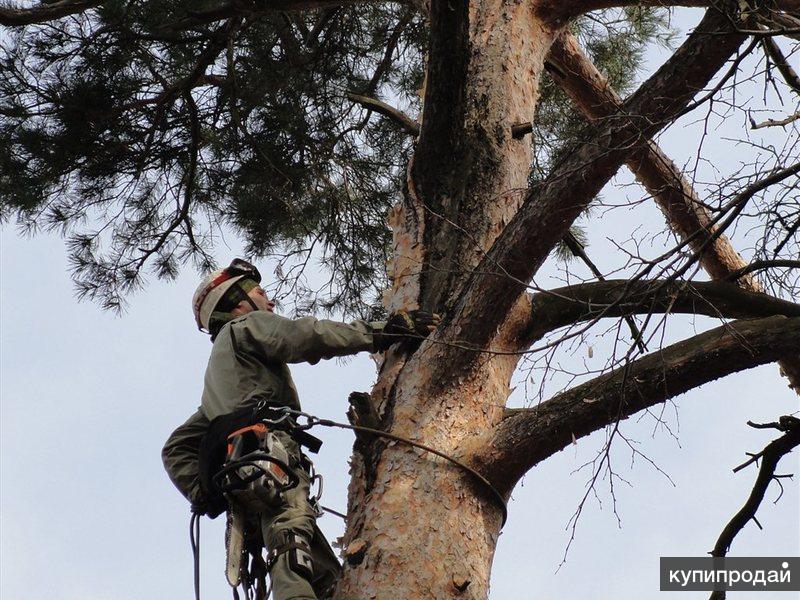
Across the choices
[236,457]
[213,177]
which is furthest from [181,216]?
[236,457]

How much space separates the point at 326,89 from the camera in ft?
19.4

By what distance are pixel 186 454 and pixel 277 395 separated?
0.46 metres

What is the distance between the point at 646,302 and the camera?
10.1 ft

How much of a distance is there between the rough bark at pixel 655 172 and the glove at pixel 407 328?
107 centimetres

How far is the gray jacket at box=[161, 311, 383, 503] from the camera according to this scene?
3.44 m

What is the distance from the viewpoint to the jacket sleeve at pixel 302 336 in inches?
134

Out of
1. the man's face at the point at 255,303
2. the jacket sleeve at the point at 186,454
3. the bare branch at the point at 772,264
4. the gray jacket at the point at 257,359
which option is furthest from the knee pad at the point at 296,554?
the bare branch at the point at 772,264

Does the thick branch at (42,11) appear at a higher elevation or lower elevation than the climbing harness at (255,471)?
higher

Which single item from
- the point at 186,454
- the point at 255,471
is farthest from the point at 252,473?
the point at 186,454

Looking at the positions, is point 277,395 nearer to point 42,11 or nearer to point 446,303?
point 446,303

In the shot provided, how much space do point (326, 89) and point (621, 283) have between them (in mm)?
3074

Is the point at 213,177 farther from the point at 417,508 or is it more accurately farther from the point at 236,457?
the point at 417,508

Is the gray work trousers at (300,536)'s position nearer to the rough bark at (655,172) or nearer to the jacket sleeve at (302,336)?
the jacket sleeve at (302,336)

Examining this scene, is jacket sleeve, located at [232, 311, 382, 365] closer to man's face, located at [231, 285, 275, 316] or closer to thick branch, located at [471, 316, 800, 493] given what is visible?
man's face, located at [231, 285, 275, 316]
